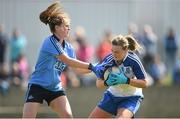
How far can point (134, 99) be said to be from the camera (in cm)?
1013

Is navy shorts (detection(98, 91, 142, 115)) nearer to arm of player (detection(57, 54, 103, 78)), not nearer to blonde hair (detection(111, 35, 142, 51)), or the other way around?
arm of player (detection(57, 54, 103, 78))

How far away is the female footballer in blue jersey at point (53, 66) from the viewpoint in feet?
33.4

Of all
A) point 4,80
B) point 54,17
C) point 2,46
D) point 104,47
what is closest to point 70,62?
point 54,17

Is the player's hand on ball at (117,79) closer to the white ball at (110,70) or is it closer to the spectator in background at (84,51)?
the white ball at (110,70)

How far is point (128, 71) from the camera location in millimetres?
10125

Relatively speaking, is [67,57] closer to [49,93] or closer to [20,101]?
[49,93]

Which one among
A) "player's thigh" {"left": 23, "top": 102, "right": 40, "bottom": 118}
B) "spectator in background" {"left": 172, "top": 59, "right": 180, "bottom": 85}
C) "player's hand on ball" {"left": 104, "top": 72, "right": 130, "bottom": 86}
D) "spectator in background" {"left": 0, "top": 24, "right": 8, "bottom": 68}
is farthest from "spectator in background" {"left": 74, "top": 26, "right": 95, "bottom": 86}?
"player's hand on ball" {"left": 104, "top": 72, "right": 130, "bottom": 86}

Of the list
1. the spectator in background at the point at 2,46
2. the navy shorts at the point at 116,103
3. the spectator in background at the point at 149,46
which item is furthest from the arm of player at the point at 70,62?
the spectator in background at the point at 149,46

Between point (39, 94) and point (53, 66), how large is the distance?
42 centimetres

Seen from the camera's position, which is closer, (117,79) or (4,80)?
(117,79)

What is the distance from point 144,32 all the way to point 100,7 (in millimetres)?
1230

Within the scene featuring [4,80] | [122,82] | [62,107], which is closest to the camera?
[122,82]

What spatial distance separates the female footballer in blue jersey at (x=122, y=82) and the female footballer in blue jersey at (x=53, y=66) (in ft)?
1.06

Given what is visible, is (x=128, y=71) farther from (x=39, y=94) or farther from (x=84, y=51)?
(x=84, y=51)
